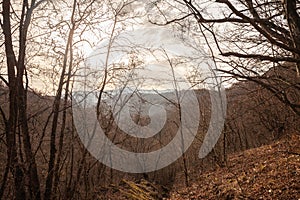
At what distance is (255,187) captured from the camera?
795cm

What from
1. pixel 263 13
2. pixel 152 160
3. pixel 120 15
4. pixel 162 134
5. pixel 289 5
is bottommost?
pixel 152 160

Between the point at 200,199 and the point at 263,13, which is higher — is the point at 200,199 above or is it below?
below

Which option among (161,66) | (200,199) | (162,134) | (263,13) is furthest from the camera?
(162,134)

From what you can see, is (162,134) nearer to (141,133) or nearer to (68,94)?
(141,133)

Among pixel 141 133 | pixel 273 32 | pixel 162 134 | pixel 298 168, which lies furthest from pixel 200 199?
pixel 162 134

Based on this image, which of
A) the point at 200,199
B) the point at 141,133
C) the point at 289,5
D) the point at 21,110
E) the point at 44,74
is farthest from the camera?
the point at 141,133

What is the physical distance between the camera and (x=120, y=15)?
7574 mm

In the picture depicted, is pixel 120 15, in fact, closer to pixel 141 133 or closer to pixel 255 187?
pixel 255 187

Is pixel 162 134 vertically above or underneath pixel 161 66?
underneath

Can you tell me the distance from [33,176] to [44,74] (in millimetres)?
1865

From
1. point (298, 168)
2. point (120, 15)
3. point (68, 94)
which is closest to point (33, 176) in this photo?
point (68, 94)

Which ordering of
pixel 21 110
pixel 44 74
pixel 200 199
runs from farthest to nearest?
pixel 200 199 < pixel 44 74 < pixel 21 110

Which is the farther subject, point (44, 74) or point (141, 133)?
point (141, 133)

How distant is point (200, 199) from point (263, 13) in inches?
257
